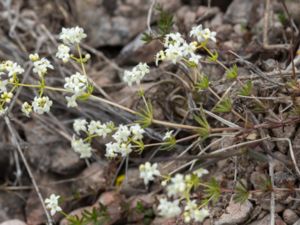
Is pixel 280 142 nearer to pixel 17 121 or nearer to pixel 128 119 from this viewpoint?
pixel 128 119

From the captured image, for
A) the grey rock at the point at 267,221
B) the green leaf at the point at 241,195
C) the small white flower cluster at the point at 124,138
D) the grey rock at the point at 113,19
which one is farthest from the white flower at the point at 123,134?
the grey rock at the point at 113,19

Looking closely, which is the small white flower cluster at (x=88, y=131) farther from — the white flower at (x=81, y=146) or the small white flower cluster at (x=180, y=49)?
the small white flower cluster at (x=180, y=49)

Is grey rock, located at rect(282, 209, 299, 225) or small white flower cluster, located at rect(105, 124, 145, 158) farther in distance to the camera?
grey rock, located at rect(282, 209, 299, 225)

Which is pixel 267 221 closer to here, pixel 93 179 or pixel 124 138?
pixel 124 138

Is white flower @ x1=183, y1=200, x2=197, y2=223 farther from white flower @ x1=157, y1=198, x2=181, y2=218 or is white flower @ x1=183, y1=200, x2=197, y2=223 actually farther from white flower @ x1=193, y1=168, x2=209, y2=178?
white flower @ x1=193, y1=168, x2=209, y2=178

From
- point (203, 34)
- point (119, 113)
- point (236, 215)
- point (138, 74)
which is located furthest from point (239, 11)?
point (236, 215)

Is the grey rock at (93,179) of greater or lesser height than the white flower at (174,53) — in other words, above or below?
below

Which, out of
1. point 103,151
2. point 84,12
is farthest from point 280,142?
point 84,12

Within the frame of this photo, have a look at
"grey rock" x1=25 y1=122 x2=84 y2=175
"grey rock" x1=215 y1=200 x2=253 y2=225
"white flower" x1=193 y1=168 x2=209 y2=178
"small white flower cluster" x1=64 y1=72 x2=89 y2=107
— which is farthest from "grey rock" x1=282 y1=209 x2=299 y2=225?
"grey rock" x1=25 y1=122 x2=84 y2=175
